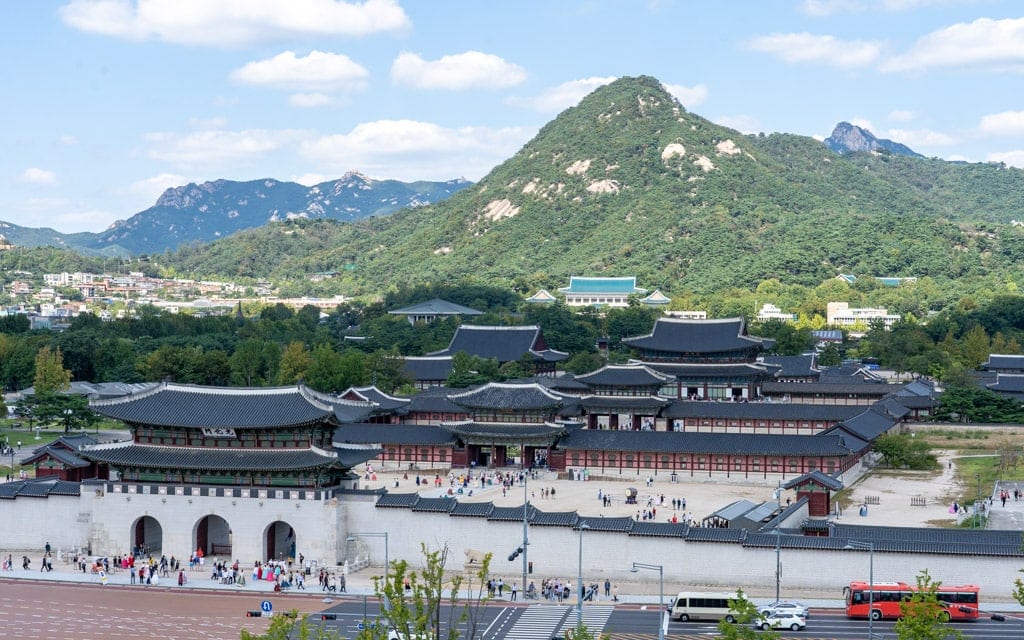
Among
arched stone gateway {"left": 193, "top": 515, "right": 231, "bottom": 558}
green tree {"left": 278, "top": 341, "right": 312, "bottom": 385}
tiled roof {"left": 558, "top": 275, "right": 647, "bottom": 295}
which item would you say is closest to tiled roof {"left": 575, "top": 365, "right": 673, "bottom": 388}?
green tree {"left": 278, "top": 341, "right": 312, "bottom": 385}

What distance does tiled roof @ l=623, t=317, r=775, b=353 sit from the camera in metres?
102

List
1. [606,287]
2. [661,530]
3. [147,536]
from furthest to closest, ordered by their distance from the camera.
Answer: [606,287]
[147,536]
[661,530]

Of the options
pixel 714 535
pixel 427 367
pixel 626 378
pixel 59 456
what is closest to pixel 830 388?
pixel 626 378

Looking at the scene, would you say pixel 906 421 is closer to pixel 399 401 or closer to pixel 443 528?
pixel 399 401

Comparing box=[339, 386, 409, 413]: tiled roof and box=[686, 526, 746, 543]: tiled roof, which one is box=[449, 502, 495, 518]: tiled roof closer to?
box=[686, 526, 746, 543]: tiled roof

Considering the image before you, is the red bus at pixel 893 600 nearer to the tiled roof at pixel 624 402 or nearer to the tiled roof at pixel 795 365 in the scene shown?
the tiled roof at pixel 624 402

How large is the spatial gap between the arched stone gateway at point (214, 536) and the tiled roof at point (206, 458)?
2.57m

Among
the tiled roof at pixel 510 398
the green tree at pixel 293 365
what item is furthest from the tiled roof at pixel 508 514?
the green tree at pixel 293 365

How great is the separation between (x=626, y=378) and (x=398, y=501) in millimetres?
38244

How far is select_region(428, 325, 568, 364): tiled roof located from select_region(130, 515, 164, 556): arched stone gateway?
6278cm

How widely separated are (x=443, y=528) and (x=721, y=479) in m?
25.7

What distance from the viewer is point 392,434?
79.5 m

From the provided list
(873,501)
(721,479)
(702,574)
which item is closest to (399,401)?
(721,479)

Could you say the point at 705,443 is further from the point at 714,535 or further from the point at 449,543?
Answer: the point at 714,535
